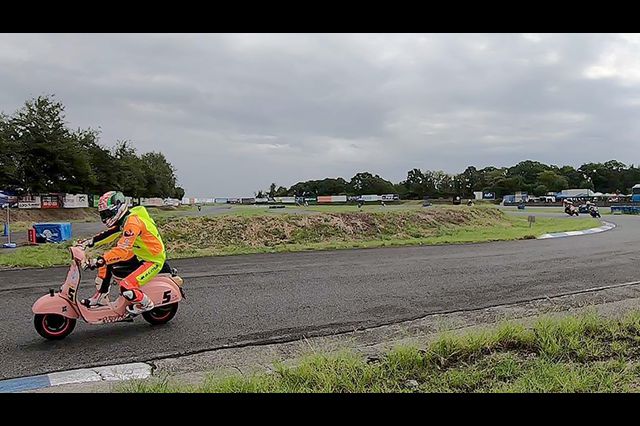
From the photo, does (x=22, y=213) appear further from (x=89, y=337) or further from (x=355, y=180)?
(x=355, y=180)

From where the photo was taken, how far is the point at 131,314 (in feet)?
17.4

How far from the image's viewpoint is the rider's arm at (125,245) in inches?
202

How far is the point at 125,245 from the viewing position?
16.9ft

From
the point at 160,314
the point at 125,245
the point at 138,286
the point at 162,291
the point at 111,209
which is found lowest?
the point at 160,314

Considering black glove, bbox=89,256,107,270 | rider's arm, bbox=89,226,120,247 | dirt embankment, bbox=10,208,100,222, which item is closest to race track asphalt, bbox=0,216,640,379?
black glove, bbox=89,256,107,270

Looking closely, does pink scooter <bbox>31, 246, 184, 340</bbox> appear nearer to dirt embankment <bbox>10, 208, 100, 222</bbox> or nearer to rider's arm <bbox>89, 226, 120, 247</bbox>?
rider's arm <bbox>89, 226, 120, 247</bbox>

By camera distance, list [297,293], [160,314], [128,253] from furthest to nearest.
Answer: [297,293]
[160,314]
[128,253]

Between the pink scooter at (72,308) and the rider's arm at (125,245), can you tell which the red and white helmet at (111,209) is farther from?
the pink scooter at (72,308)

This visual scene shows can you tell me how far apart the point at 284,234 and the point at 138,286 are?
12.7 metres

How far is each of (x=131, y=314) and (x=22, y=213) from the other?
3649cm

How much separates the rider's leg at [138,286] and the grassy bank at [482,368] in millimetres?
1797

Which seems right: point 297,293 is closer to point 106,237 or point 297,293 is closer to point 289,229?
point 106,237

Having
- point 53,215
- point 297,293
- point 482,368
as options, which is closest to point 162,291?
point 297,293

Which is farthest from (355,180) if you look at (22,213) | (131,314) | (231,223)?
(131,314)
